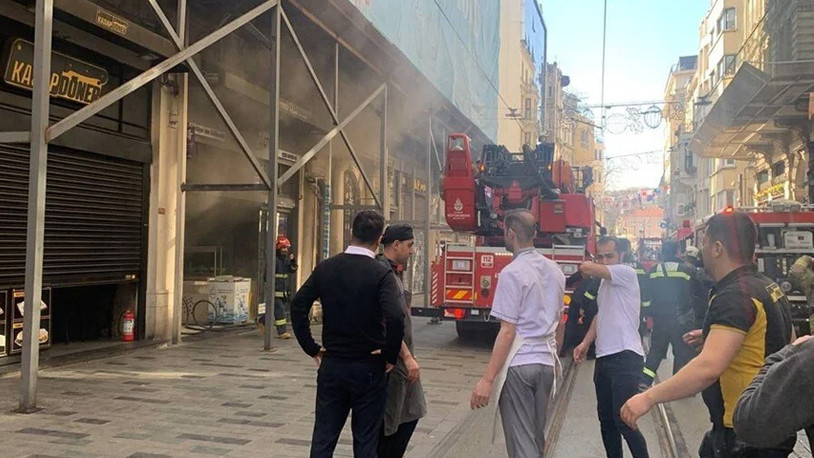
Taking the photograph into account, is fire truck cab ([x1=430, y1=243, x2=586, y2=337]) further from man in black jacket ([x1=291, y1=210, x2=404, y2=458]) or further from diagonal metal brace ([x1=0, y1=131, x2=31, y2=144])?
man in black jacket ([x1=291, y1=210, x2=404, y2=458])

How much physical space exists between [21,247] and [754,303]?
7704 millimetres

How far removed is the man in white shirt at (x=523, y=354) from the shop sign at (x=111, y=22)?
6087mm

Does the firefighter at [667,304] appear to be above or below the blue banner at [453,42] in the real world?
below

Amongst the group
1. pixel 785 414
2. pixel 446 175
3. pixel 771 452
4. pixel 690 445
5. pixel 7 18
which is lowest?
pixel 690 445

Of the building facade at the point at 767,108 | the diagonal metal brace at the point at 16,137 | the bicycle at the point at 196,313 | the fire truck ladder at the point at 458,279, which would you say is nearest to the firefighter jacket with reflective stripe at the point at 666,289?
the fire truck ladder at the point at 458,279

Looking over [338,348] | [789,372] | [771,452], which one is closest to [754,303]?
[771,452]

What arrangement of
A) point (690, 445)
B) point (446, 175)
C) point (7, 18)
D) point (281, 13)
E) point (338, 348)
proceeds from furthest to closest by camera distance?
point (446, 175) < point (281, 13) < point (7, 18) < point (690, 445) < point (338, 348)

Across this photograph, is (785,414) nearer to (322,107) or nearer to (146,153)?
(146,153)

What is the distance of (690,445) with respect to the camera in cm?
541

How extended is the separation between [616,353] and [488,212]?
685 cm

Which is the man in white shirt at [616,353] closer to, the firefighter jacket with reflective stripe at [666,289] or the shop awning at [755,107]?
the firefighter jacket with reflective stripe at [666,289]

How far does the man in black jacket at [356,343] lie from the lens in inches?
134

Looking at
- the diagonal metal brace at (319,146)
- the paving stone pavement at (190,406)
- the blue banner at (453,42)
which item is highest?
the blue banner at (453,42)

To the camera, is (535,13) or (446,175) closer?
(446,175)
